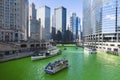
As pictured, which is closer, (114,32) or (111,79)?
(111,79)

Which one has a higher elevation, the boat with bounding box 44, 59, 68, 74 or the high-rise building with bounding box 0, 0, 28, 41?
the high-rise building with bounding box 0, 0, 28, 41

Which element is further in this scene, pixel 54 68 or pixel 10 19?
pixel 10 19

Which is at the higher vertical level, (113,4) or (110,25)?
(113,4)

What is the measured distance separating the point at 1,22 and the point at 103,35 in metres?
83.4

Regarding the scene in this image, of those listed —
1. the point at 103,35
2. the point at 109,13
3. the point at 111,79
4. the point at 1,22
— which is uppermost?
the point at 109,13

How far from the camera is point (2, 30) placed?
106 m

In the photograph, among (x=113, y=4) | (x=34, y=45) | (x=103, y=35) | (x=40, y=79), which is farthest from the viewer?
(x=103, y=35)

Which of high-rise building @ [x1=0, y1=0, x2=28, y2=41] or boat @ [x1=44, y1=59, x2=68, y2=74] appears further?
high-rise building @ [x1=0, y1=0, x2=28, y2=41]

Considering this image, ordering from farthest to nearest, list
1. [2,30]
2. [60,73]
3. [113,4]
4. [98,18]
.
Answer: [98,18] → [113,4] → [2,30] → [60,73]

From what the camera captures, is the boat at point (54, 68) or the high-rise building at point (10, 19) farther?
the high-rise building at point (10, 19)

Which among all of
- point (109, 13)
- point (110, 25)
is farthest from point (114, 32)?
point (109, 13)

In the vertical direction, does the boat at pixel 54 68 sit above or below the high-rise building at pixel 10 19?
below

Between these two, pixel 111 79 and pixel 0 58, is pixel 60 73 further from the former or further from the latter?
pixel 0 58

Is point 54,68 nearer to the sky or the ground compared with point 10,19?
nearer to the ground
